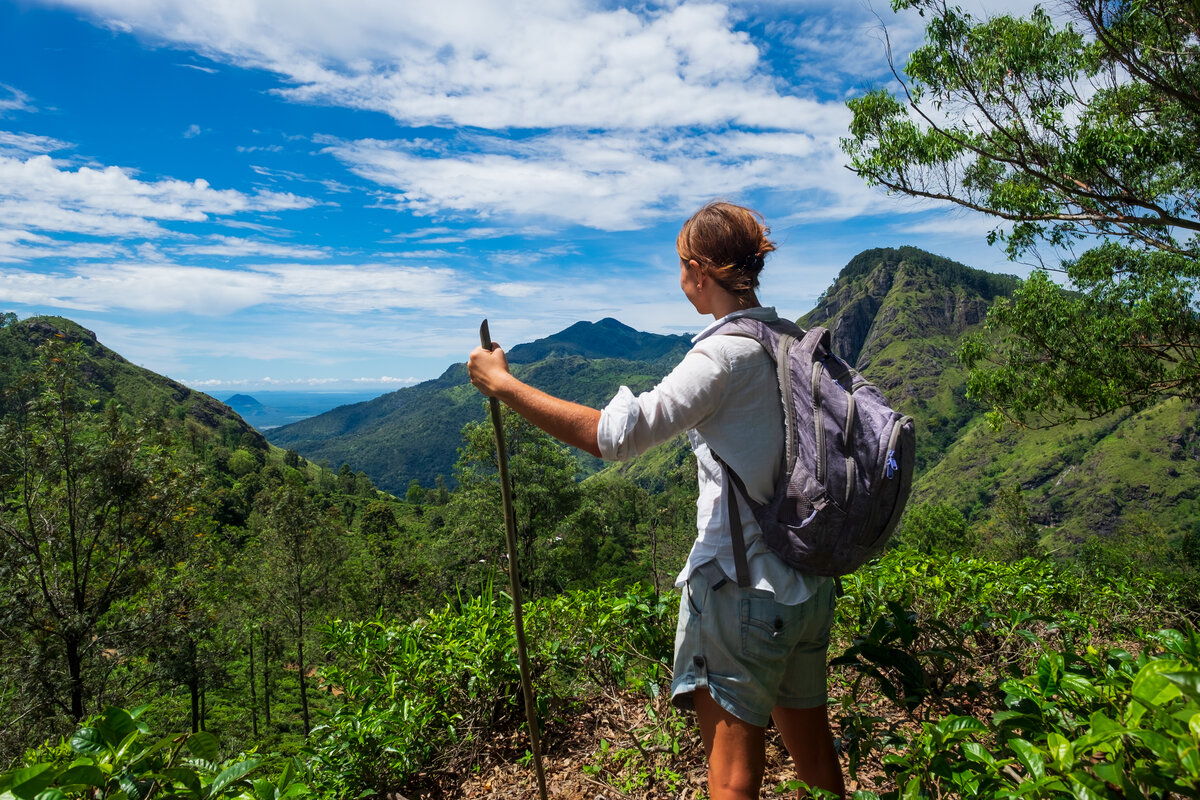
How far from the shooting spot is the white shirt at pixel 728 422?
1.52 meters

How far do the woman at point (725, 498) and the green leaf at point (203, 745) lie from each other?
106 cm

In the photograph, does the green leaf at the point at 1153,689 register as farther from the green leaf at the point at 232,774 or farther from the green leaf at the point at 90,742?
the green leaf at the point at 90,742

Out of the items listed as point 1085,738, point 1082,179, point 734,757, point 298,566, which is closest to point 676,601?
point 734,757

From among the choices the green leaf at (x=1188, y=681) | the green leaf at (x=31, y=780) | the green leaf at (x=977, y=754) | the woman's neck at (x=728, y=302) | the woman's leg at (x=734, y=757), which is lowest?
the woman's leg at (x=734, y=757)

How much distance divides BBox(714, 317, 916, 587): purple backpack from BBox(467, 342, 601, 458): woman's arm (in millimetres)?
442

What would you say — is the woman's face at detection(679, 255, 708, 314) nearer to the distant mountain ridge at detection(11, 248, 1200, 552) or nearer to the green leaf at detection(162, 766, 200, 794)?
the green leaf at detection(162, 766, 200, 794)

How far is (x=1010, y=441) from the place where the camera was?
11225 cm

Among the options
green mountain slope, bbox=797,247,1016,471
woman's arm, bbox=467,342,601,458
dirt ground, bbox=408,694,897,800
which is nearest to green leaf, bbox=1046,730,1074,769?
woman's arm, bbox=467,342,601,458

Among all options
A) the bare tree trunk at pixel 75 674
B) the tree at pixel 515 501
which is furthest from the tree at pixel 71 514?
the tree at pixel 515 501

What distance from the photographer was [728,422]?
63.7 inches

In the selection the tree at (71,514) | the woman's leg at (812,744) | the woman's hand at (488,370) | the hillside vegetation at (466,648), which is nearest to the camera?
the hillside vegetation at (466,648)

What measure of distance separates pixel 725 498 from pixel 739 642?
14.6 inches

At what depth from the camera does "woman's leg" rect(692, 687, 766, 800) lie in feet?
5.30

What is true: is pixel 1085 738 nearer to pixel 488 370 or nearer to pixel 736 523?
pixel 736 523
